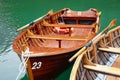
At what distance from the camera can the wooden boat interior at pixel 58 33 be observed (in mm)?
6045

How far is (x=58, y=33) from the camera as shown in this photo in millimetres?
8492

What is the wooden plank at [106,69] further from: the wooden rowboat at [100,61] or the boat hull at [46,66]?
the boat hull at [46,66]

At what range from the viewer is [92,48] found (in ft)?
17.5

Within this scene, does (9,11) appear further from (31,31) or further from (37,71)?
(37,71)

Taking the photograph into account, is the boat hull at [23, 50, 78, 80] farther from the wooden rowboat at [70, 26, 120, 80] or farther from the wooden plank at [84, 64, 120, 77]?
the wooden plank at [84, 64, 120, 77]

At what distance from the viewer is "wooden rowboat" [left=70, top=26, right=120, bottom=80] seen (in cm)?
432

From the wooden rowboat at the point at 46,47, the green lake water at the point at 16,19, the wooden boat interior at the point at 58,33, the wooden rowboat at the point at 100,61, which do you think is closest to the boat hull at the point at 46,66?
the wooden rowboat at the point at 46,47

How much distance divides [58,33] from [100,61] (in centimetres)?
306

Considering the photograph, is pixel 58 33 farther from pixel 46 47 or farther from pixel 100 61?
pixel 100 61

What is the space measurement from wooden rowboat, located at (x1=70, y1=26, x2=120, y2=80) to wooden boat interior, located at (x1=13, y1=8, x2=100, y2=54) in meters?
0.48

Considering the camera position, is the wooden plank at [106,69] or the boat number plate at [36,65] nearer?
the wooden plank at [106,69]

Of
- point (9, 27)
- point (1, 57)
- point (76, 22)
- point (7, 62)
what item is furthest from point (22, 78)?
point (9, 27)

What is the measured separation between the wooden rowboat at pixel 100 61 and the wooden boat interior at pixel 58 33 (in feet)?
1.59

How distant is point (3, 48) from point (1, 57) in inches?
35.7
